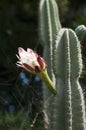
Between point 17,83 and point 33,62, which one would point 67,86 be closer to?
point 33,62

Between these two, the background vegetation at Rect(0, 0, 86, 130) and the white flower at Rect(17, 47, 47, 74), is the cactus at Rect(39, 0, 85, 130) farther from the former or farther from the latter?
the background vegetation at Rect(0, 0, 86, 130)

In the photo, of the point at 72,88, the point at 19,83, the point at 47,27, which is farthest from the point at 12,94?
the point at 72,88

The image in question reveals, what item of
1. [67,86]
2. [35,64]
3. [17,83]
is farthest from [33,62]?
[17,83]

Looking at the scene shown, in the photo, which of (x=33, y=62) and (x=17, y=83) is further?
(x=17, y=83)

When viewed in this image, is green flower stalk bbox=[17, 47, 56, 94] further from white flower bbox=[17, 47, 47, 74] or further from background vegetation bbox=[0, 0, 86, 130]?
background vegetation bbox=[0, 0, 86, 130]

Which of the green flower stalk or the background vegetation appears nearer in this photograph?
the green flower stalk

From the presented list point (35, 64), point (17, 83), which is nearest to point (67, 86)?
point (35, 64)

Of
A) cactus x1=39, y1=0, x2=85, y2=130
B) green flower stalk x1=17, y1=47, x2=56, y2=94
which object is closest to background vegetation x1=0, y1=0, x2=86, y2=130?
cactus x1=39, y1=0, x2=85, y2=130

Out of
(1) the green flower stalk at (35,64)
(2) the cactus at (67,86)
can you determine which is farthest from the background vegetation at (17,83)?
(1) the green flower stalk at (35,64)

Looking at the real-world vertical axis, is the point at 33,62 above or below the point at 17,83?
below

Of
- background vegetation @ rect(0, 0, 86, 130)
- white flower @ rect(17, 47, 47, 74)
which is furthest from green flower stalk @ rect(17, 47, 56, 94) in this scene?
background vegetation @ rect(0, 0, 86, 130)

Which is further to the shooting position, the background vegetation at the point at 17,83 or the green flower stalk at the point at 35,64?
the background vegetation at the point at 17,83

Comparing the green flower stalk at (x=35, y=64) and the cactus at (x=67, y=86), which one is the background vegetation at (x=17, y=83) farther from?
the green flower stalk at (x=35, y=64)

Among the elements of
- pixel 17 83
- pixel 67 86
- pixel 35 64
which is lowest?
pixel 67 86
